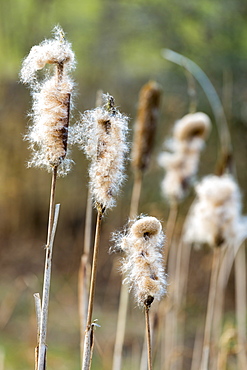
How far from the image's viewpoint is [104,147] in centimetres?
75

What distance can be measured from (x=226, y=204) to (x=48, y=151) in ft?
2.56

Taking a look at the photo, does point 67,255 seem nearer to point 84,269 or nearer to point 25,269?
point 25,269

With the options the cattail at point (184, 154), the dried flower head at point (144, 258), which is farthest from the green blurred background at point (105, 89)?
the dried flower head at point (144, 258)

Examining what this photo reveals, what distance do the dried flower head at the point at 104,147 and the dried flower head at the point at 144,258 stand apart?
0.18 feet

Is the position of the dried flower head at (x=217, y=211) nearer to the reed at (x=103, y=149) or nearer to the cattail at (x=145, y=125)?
the cattail at (x=145, y=125)

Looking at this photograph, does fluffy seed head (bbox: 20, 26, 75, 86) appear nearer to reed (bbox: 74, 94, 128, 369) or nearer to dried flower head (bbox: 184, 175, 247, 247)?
reed (bbox: 74, 94, 128, 369)

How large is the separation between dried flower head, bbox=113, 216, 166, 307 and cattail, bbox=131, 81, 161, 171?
80 centimetres

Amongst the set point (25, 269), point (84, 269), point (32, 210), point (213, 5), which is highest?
point (213, 5)

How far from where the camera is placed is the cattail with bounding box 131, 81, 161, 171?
59.8 inches

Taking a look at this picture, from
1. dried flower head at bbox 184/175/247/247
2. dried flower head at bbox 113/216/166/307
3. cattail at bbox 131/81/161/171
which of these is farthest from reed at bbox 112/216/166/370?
cattail at bbox 131/81/161/171

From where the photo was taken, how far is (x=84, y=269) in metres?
1.09

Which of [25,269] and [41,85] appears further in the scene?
[25,269]

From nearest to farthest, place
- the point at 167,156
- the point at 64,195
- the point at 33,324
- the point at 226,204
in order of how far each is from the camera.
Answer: the point at 226,204 → the point at 167,156 → the point at 33,324 → the point at 64,195

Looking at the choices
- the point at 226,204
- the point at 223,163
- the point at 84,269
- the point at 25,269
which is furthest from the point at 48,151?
the point at 25,269
